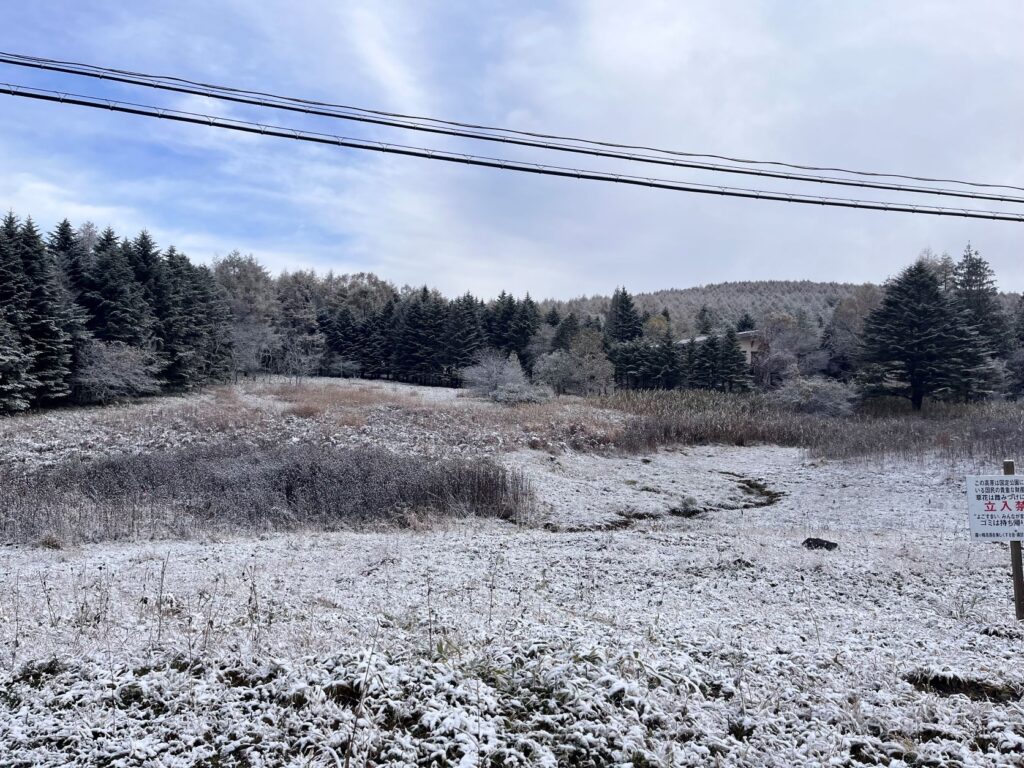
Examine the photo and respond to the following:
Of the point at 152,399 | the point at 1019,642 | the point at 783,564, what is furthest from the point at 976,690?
the point at 152,399

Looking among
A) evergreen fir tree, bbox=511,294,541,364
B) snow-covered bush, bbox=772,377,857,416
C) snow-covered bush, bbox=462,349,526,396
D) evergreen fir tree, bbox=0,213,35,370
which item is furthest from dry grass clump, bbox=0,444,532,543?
evergreen fir tree, bbox=511,294,541,364

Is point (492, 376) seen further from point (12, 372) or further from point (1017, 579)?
point (1017, 579)

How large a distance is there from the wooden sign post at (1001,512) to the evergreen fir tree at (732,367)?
40.4 m

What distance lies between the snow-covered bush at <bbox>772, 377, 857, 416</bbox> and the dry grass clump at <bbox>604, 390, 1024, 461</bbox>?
90cm

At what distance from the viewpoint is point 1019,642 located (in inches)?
183

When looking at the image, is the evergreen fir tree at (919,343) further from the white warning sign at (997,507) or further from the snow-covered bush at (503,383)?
the white warning sign at (997,507)

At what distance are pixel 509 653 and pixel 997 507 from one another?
4.68 metres

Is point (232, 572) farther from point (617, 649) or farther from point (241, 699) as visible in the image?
point (617, 649)

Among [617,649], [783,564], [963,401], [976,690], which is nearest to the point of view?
[976,690]

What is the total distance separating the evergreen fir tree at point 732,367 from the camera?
4391cm

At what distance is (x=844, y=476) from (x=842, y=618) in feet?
43.6

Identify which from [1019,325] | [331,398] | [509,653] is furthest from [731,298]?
[509,653]

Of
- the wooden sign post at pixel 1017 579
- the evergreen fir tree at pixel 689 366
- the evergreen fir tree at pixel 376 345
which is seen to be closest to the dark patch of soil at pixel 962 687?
the wooden sign post at pixel 1017 579

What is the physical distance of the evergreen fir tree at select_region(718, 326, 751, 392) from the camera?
43.9m
